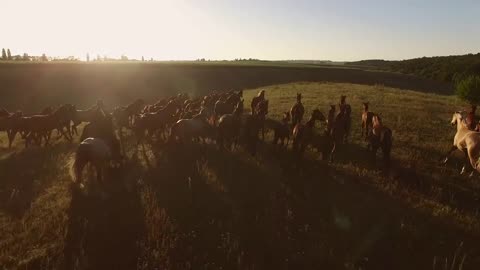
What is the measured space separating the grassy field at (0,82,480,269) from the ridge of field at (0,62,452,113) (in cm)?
3174

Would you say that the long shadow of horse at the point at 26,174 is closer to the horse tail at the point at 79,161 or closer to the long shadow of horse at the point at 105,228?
the horse tail at the point at 79,161

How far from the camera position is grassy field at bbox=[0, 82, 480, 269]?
765 cm

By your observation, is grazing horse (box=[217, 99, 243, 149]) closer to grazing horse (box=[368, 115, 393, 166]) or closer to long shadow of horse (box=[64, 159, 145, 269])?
long shadow of horse (box=[64, 159, 145, 269])

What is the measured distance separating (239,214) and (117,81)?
2102 inches

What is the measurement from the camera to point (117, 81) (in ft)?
192

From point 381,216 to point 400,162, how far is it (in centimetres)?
542

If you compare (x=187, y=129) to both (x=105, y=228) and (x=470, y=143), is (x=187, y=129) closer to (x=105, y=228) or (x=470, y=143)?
(x=105, y=228)

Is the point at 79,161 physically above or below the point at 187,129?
below

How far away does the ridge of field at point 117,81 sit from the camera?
46.7m

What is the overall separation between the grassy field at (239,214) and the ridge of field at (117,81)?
104ft

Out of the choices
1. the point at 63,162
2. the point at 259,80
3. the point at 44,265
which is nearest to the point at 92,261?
the point at 44,265

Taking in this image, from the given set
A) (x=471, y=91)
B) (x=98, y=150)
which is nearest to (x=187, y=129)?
(x=98, y=150)

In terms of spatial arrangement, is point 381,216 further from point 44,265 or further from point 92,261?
point 44,265

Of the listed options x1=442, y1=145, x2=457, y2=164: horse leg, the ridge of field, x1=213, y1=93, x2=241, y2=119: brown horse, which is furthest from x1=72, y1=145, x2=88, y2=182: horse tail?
the ridge of field
